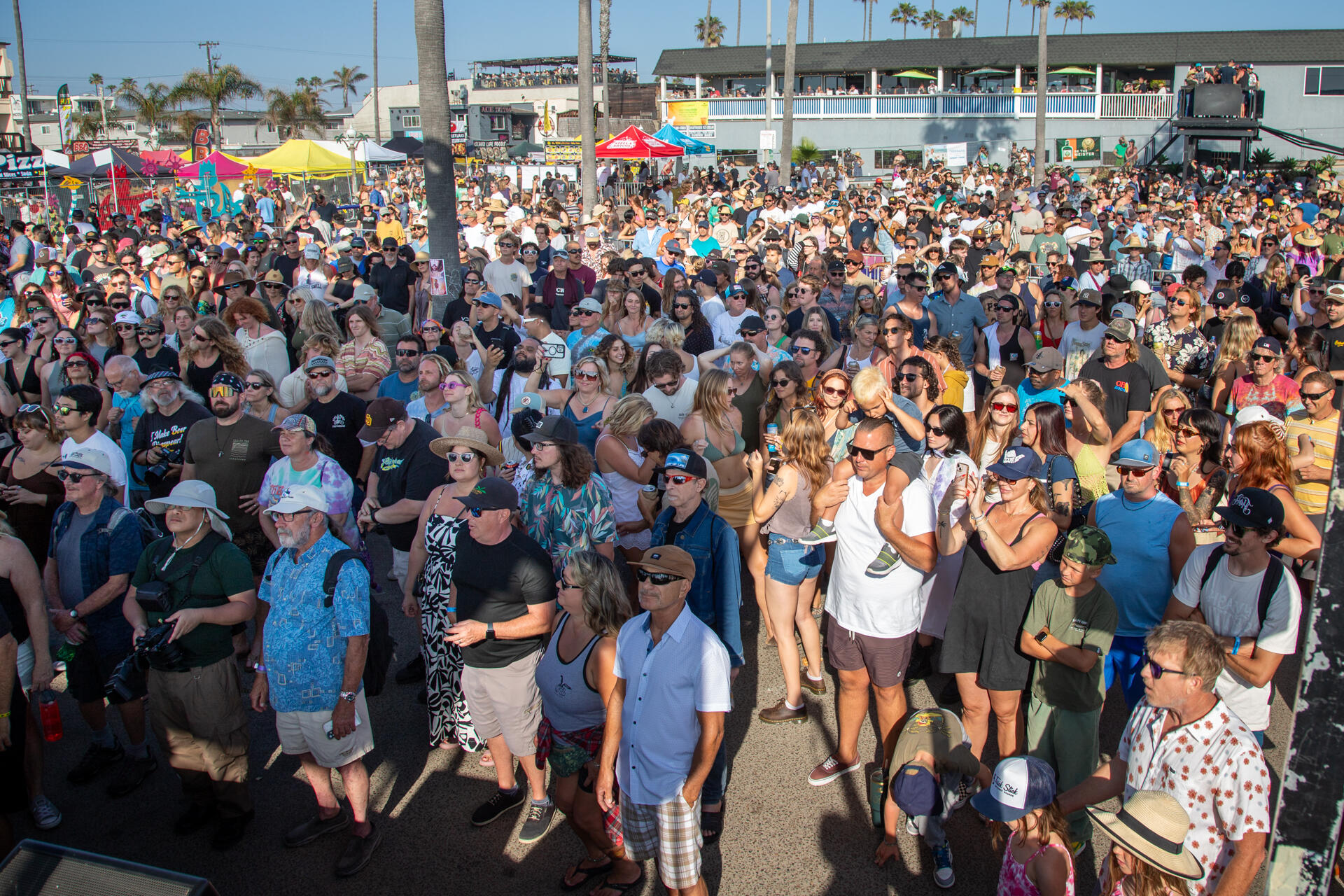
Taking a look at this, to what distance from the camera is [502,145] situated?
163ft

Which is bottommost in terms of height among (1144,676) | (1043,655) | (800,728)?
(800,728)

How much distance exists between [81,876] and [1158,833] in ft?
9.92

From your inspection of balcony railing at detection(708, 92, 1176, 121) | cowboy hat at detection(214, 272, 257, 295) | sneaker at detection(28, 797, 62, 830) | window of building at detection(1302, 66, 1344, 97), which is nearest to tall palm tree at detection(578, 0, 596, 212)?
cowboy hat at detection(214, 272, 257, 295)

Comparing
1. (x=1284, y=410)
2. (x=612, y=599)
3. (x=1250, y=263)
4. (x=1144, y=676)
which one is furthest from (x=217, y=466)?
(x=1250, y=263)

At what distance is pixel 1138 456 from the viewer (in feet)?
14.2

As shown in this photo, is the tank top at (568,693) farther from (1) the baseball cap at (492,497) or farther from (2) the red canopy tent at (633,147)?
(2) the red canopy tent at (633,147)

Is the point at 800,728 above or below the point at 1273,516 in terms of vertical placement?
below

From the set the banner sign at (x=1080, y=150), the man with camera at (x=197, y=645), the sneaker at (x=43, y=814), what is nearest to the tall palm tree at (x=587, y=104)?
the man with camera at (x=197, y=645)

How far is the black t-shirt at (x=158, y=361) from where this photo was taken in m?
7.30

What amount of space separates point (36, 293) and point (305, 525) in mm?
7297

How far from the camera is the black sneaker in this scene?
17.9 ft

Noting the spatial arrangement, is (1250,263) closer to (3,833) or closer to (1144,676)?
(1144,676)

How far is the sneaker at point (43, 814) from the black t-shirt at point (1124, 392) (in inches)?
263

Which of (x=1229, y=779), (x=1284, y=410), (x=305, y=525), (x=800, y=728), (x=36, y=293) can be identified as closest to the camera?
(x=1229, y=779)
